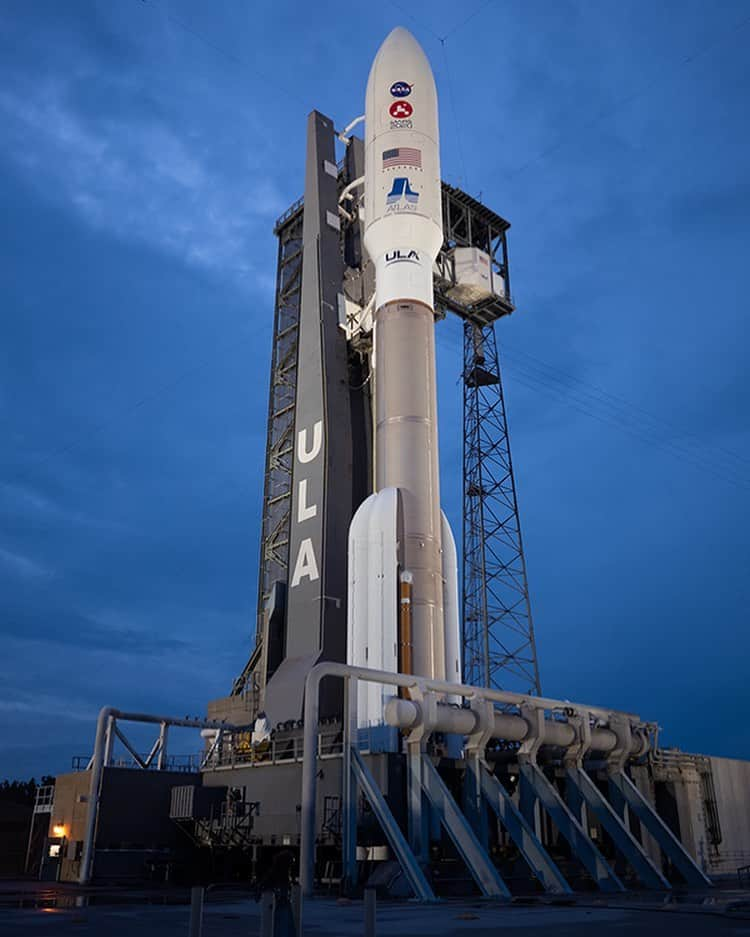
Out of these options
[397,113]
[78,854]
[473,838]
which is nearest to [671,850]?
[473,838]

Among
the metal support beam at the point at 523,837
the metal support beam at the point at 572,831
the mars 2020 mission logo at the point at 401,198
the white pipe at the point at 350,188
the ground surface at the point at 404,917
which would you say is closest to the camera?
the ground surface at the point at 404,917

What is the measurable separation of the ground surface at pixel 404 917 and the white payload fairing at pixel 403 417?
901 centimetres

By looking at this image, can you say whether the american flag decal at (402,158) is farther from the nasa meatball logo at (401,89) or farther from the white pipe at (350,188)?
the white pipe at (350,188)

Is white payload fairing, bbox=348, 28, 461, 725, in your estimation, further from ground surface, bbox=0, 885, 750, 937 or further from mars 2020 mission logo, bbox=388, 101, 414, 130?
ground surface, bbox=0, 885, 750, 937

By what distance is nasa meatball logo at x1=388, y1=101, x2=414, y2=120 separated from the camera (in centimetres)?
3262

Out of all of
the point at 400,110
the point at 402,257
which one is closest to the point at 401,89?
the point at 400,110

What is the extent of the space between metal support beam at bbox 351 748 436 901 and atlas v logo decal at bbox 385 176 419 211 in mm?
18876

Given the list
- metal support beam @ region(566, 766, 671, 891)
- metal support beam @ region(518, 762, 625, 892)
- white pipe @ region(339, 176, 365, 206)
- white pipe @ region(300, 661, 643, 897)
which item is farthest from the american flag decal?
metal support beam @ region(566, 766, 671, 891)

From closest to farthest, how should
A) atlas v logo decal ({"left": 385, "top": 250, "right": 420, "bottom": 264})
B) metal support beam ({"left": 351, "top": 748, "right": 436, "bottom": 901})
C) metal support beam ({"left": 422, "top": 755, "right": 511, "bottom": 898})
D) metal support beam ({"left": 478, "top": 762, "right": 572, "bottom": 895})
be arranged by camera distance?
metal support beam ({"left": 351, "top": 748, "right": 436, "bottom": 901})
metal support beam ({"left": 422, "top": 755, "right": 511, "bottom": 898})
metal support beam ({"left": 478, "top": 762, "right": 572, "bottom": 895})
atlas v logo decal ({"left": 385, "top": 250, "right": 420, "bottom": 264})

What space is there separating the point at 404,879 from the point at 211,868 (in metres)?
11.9

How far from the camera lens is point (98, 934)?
11.4 meters

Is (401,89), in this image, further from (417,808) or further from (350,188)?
(417,808)

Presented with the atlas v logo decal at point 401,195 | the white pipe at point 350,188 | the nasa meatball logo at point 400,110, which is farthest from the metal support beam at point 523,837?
the white pipe at point 350,188

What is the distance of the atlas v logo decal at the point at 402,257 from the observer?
3134 cm
